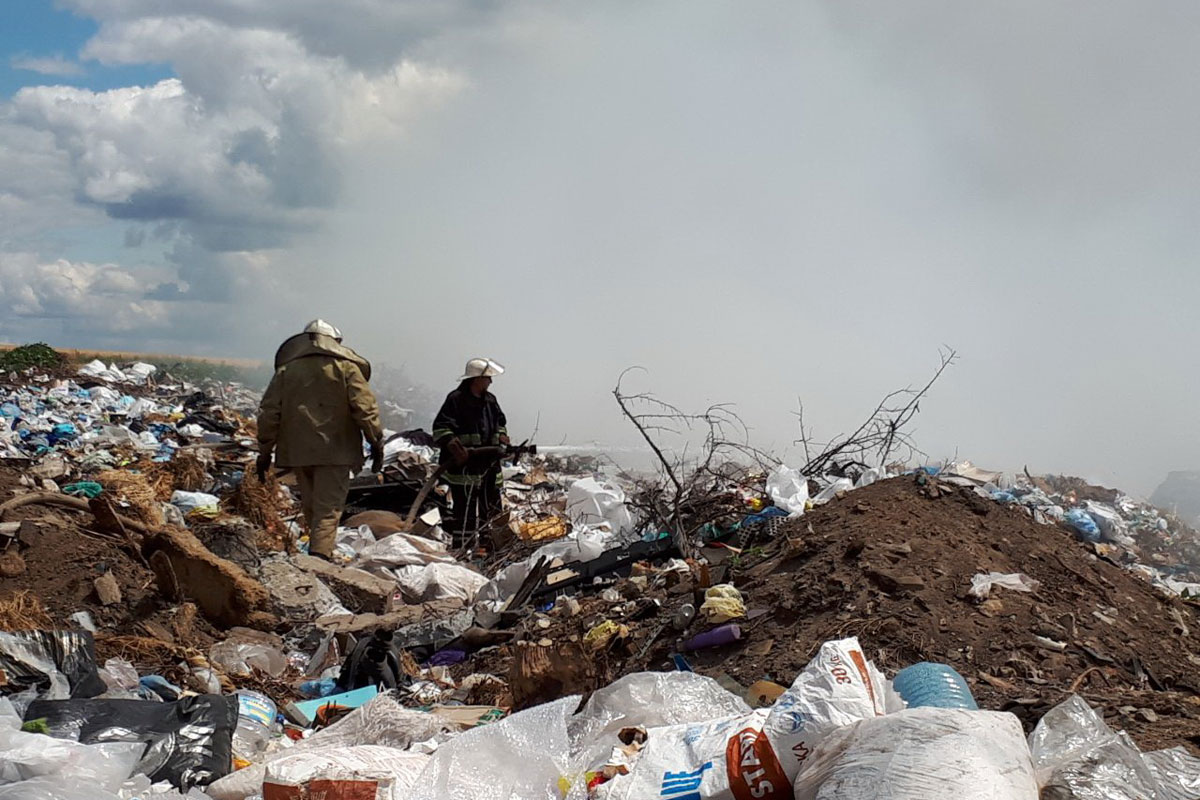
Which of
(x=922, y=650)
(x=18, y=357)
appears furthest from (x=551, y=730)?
(x=18, y=357)

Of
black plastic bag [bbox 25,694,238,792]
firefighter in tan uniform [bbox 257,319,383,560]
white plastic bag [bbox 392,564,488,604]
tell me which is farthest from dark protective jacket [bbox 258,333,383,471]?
black plastic bag [bbox 25,694,238,792]

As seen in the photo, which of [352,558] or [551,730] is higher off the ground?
[551,730]

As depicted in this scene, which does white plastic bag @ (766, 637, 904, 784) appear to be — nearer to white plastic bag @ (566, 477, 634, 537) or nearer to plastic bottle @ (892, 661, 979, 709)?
plastic bottle @ (892, 661, 979, 709)

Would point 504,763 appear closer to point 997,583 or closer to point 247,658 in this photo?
point 247,658

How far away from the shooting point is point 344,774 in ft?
9.11

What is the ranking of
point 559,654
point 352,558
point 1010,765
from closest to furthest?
point 1010,765
point 559,654
point 352,558

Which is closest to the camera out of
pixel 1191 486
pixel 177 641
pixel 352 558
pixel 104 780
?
pixel 104 780

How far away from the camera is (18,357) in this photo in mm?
19062

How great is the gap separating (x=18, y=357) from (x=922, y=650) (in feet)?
62.0

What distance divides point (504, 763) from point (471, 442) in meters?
5.80

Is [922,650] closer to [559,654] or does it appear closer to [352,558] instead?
[559,654]

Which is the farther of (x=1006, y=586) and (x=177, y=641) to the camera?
(x=177, y=641)

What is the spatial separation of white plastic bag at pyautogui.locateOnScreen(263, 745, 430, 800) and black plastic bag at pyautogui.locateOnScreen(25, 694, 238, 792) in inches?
19.2

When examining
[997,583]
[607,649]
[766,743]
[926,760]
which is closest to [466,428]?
[607,649]
